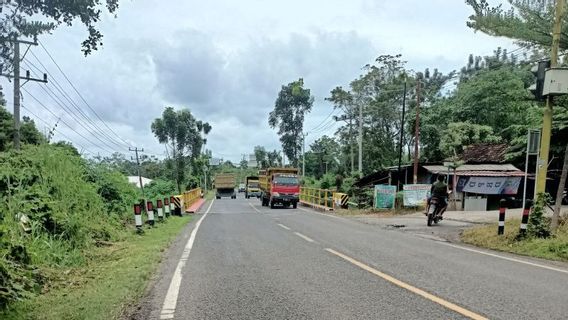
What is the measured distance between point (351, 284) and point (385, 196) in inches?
776

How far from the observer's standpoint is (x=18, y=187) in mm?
9180

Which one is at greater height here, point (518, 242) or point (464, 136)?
point (464, 136)

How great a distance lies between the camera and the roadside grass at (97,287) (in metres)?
5.51

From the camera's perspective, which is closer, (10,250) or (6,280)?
(6,280)

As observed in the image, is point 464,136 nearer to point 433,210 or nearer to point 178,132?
point 433,210

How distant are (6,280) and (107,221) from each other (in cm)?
745

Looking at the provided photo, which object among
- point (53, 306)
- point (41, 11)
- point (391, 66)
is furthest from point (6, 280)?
point (391, 66)

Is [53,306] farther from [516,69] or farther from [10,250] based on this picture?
[516,69]

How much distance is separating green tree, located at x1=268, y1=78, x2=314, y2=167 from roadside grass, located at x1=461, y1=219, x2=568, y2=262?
58.3m

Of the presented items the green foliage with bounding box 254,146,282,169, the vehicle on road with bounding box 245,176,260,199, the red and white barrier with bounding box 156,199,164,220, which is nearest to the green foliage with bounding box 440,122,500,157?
the red and white barrier with bounding box 156,199,164,220

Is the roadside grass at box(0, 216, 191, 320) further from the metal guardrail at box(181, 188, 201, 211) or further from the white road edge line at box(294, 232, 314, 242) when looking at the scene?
the metal guardrail at box(181, 188, 201, 211)

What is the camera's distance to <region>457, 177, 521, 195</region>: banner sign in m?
25.3

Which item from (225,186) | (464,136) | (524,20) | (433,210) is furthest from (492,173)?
(225,186)

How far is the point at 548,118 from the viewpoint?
38.5ft
